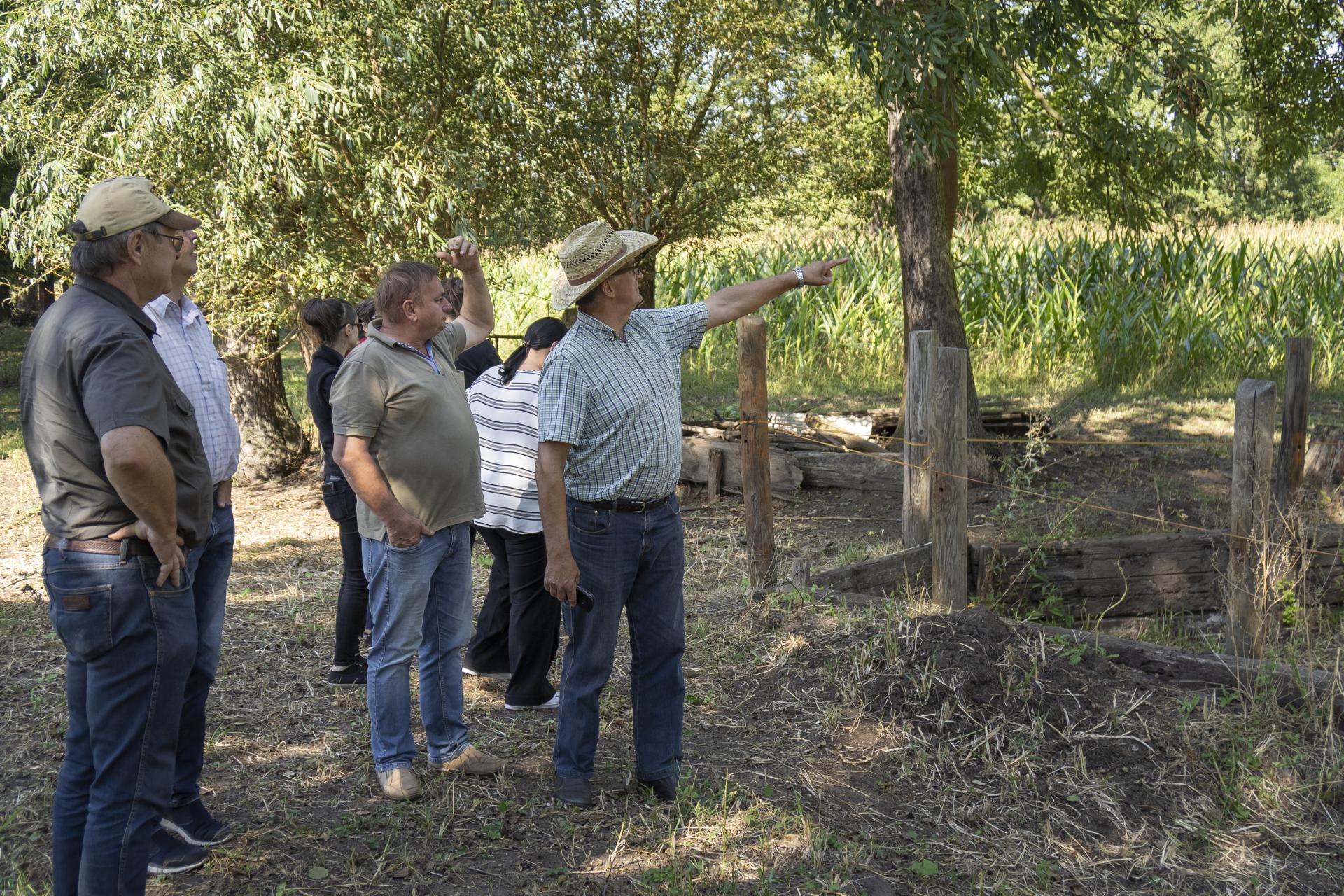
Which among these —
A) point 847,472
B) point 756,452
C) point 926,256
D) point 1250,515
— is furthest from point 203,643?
point 926,256

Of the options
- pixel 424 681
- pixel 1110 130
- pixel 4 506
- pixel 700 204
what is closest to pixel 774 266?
pixel 700 204

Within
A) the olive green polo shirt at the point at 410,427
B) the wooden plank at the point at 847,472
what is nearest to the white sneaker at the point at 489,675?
the olive green polo shirt at the point at 410,427

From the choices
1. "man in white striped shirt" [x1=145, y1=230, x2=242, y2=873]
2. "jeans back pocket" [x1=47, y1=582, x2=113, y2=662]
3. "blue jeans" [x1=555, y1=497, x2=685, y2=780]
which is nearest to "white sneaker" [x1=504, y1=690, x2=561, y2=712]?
"blue jeans" [x1=555, y1=497, x2=685, y2=780]

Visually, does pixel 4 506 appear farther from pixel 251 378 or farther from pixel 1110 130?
pixel 1110 130

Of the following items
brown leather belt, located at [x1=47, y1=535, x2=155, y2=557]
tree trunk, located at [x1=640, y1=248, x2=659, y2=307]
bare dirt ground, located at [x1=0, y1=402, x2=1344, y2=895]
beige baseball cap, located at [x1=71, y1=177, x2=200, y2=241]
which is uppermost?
tree trunk, located at [x1=640, y1=248, x2=659, y2=307]

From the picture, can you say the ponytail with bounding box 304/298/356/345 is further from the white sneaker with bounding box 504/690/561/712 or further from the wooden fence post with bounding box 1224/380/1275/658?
the wooden fence post with bounding box 1224/380/1275/658

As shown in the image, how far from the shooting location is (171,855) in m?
3.76

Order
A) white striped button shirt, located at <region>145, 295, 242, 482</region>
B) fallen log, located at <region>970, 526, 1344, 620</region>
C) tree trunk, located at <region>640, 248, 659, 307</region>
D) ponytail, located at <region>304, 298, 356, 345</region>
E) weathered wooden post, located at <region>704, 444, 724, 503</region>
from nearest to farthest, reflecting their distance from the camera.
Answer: white striped button shirt, located at <region>145, 295, 242, 482</region> < ponytail, located at <region>304, 298, 356, 345</region> < fallen log, located at <region>970, 526, 1344, 620</region> < weathered wooden post, located at <region>704, 444, 724, 503</region> < tree trunk, located at <region>640, 248, 659, 307</region>

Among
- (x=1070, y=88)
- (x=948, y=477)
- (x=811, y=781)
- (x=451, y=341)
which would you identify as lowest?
(x=811, y=781)

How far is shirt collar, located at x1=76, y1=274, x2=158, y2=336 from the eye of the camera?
305 centimetres

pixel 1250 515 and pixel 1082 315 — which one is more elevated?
pixel 1082 315

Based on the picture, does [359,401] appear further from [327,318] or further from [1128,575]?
[1128,575]

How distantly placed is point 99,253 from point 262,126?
5094mm

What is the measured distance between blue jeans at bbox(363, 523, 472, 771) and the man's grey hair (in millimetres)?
1369
